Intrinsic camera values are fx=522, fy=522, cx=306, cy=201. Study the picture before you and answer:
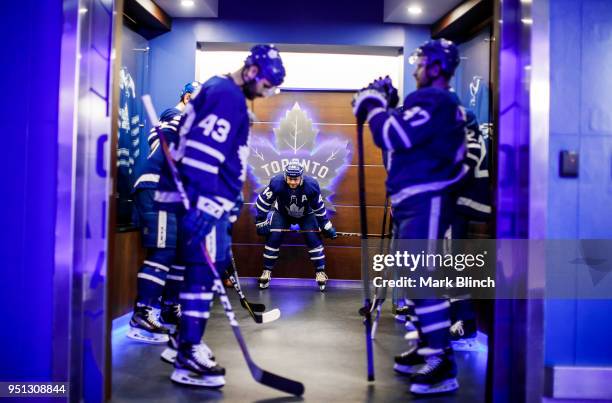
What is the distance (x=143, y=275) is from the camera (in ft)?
9.85

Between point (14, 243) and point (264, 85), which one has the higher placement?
point (264, 85)

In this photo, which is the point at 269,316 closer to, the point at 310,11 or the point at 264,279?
the point at 264,279

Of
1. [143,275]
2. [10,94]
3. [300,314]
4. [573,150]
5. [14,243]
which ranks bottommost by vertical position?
[300,314]

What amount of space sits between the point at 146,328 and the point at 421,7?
10.2 ft

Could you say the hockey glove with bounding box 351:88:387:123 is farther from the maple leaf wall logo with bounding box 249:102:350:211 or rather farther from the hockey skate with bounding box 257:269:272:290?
the maple leaf wall logo with bounding box 249:102:350:211

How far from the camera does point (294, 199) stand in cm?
523

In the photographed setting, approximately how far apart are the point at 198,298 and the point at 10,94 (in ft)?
3.50

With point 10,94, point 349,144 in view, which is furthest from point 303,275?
point 10,94

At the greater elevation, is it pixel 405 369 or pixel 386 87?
pixel 386 87

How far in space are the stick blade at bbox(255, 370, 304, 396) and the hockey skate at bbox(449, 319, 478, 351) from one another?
132 cm

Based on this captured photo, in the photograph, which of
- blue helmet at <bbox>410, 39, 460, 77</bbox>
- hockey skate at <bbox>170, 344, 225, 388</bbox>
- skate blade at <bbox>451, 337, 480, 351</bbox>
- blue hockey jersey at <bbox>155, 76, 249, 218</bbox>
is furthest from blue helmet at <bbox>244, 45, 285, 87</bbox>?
skate blade at <bbox>451, 337, 480, 351</bbox>

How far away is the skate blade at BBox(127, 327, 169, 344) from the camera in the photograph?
3024 mm

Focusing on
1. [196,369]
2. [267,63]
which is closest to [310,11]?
[267,63]

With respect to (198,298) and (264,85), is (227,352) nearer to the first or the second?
(198,298)
